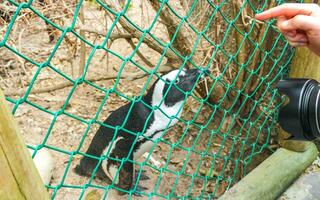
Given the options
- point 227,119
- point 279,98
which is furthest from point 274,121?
point 227,119

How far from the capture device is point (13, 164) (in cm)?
59

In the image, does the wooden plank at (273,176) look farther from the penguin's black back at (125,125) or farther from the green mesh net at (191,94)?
the penguin's black back at (125,125)

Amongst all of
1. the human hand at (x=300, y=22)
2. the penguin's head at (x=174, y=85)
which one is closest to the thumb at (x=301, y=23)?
the human hand at (x=300, y=22)

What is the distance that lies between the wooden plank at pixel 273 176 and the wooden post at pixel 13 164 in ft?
2.93

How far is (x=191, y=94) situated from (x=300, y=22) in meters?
0.56

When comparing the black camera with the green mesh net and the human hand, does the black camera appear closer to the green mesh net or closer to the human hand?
the human hand

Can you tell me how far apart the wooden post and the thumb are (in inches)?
26.1

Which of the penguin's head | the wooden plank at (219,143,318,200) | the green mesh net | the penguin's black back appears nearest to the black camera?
the green mesh net

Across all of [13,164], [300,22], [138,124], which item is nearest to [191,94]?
[138,124]

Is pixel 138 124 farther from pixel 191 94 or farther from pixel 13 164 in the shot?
pixel 13 164

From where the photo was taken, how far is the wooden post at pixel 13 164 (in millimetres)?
571

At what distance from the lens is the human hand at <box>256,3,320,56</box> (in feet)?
3.12

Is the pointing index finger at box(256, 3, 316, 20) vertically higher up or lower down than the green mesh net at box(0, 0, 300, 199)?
higher up

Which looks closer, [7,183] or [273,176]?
[7,183]
